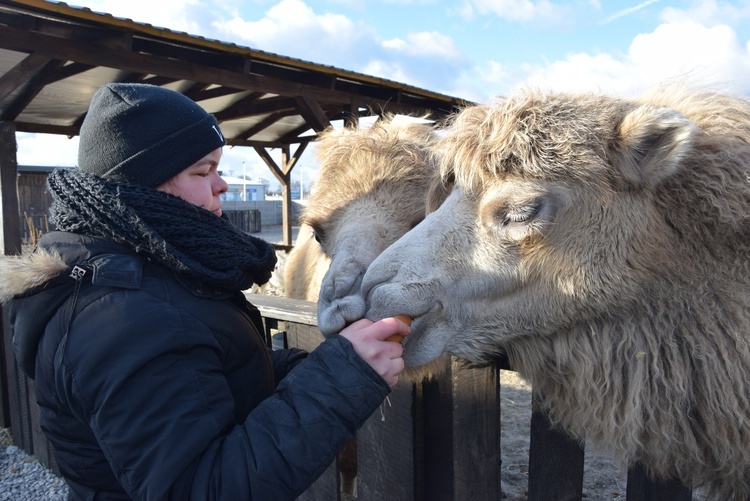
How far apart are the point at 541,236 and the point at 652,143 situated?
0.51 metres

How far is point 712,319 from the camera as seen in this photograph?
1816 mm

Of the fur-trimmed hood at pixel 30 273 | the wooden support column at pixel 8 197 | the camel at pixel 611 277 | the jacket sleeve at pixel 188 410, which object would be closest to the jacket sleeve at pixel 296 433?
the jacket sleeve at pixel 188 410

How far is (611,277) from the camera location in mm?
1865

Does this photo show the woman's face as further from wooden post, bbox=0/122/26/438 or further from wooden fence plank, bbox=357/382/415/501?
wooden post, bbox=0/122/26/438

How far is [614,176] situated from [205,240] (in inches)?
57.7

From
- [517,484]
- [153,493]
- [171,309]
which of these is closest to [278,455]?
[153,493]

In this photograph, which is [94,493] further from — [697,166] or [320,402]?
[697,166]

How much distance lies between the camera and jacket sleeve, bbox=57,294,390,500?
131cm

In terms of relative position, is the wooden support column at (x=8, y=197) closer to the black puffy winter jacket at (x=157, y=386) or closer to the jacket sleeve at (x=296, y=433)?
the black puffy winter jacket at (x=157, y=386)

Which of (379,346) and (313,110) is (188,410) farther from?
(313,110)

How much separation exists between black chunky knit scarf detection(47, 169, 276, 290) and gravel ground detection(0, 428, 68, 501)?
3.52 meters

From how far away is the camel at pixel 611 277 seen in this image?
1802 millimetres

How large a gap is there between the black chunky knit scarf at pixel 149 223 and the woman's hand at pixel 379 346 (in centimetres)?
46

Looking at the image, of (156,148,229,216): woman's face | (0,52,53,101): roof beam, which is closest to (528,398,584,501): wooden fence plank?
(156,148,229,216): woman's face
